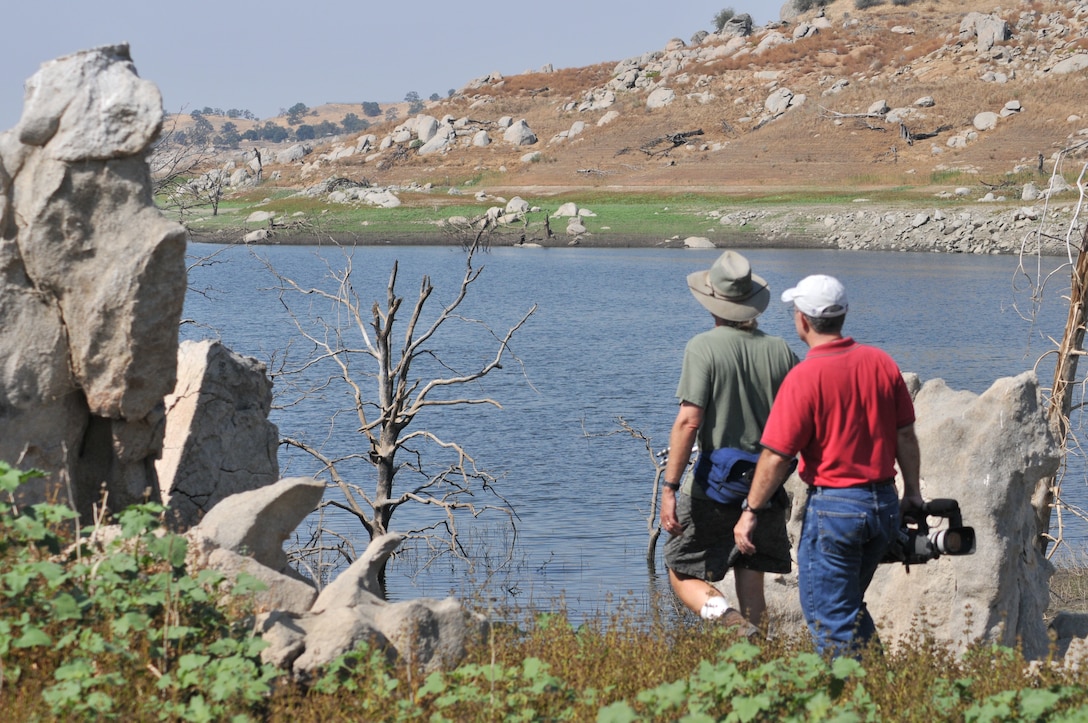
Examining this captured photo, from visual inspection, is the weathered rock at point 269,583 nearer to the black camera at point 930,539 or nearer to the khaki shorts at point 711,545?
the khaki shorts at point 711,545

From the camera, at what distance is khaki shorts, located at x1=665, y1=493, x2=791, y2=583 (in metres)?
6.07

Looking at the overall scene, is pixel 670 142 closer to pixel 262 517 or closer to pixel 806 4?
pixel 806 4

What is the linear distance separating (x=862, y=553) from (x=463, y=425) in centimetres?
1395

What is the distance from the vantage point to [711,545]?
6160 millimetres

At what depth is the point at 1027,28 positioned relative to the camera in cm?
9319

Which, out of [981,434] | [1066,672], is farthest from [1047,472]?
[1066,672]

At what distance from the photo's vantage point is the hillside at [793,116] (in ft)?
247

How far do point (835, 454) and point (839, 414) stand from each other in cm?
18

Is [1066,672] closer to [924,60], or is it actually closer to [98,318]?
[98,318]

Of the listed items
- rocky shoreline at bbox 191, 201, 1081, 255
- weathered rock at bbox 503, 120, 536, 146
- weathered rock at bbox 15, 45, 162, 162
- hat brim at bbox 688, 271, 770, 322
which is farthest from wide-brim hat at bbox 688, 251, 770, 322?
weathered rock at bbox 503, 120, 536, 146

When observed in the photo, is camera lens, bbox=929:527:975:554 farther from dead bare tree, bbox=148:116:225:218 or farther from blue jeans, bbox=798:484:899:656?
dead bare tree, bbox=148:116:225:218

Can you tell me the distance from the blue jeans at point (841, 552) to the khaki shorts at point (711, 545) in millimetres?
352

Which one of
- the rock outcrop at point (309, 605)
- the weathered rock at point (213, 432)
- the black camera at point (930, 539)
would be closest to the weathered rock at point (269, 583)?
the rock outcrop at point (309, 605)

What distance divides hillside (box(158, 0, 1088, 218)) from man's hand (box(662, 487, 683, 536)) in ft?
216
